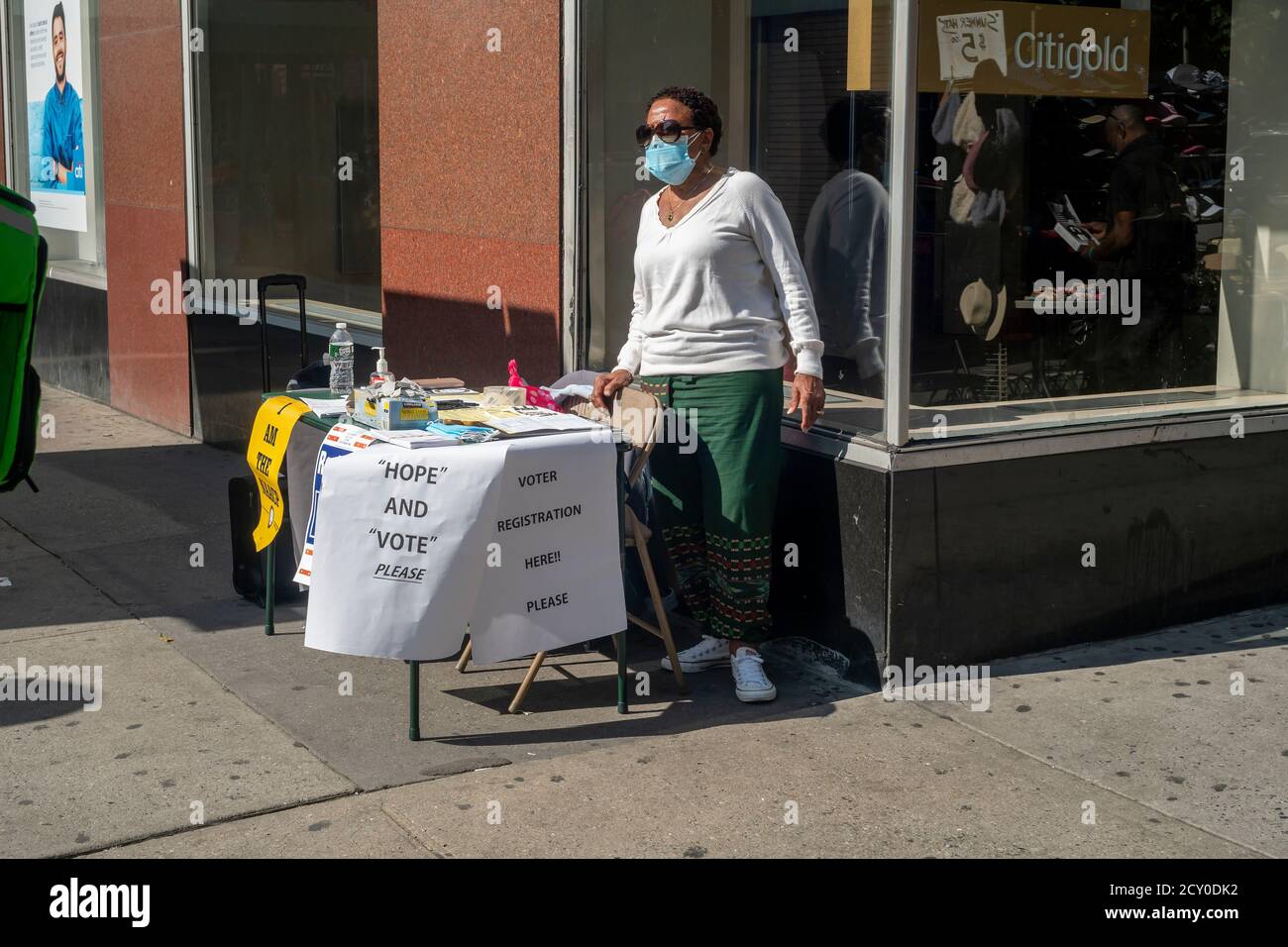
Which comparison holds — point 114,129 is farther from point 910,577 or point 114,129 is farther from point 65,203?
point 910,577

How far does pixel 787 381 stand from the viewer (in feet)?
20.8

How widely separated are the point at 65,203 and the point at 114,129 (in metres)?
1.55

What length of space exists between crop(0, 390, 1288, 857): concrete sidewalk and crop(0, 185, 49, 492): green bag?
717mm

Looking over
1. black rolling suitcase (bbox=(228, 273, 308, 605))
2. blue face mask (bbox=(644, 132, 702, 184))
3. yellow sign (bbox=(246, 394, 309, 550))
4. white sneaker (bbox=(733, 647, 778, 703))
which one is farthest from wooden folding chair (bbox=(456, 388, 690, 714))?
black rolling suitcase (bbox=(228, 273, 308, 605))

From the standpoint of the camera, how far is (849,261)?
234 inches

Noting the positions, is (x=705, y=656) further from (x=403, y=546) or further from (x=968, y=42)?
(x=968, y=42)

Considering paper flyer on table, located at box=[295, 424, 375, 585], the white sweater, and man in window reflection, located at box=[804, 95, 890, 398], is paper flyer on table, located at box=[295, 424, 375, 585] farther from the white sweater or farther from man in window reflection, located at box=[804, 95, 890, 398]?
man in window reflection, located at box=[804, 95, 890, 398]

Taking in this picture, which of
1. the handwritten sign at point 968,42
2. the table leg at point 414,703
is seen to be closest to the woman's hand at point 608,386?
the table leg at point 414,703

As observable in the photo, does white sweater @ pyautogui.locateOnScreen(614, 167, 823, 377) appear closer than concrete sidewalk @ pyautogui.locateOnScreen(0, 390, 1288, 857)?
No

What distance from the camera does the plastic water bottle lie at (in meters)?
6.12

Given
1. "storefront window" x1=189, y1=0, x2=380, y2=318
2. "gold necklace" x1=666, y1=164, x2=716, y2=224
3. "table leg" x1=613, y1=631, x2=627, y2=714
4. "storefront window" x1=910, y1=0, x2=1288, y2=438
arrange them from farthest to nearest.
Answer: "storefront window" x1=189, y1=0, x2=380, y2=318 → "storefront window" x1=910, y1=0, x2=1288, y2=438 → "gold necklace" x1=666, y1=164, x2=716, y2=224 → "table leg" x1=613, y1=631, x2=627, y2=714

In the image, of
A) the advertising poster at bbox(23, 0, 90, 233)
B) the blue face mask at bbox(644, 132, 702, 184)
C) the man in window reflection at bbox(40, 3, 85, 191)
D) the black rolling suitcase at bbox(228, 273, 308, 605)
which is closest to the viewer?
the blue face mask at bbox(644, 132, 702, 184)

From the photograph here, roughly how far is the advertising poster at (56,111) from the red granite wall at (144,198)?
57cm

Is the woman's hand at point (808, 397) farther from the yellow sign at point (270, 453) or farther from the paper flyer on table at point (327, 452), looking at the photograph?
the yellow sign at point (270, 453)
